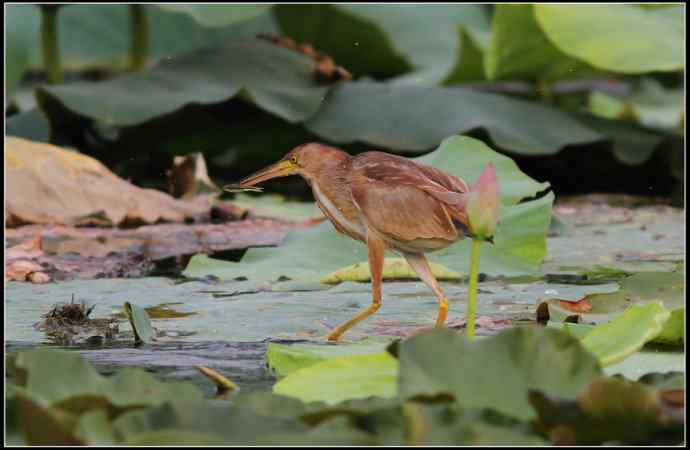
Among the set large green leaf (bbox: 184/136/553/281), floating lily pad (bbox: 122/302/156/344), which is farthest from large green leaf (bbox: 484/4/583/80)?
floating lily pad (bbox: 122/302/156/344)

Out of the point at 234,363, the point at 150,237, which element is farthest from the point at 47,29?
the point at 234,363

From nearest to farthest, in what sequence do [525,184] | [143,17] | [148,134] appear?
[525,184] < [148,134] < [143,17]

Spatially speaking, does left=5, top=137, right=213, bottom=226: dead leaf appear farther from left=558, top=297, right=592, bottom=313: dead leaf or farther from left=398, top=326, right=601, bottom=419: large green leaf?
left=398, top=326, right=601, bottom=419: large green leaf

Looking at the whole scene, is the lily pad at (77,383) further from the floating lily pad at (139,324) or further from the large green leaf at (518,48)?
the large green leaf at (518,48)

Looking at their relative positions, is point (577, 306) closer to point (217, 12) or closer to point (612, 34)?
point (612, 34)

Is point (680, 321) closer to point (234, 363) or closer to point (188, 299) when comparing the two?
point (234, 363)

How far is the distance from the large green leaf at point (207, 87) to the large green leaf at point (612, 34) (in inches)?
36.8

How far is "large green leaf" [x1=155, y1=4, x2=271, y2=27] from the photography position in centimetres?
532

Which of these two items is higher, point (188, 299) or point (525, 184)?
point (525, 184)

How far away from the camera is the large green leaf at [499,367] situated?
5.45 ft

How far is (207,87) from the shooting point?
5289 mm

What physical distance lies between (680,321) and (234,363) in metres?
0.70

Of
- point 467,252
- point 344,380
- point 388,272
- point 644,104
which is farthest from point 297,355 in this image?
point 644,104

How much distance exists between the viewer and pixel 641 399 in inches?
62.1
